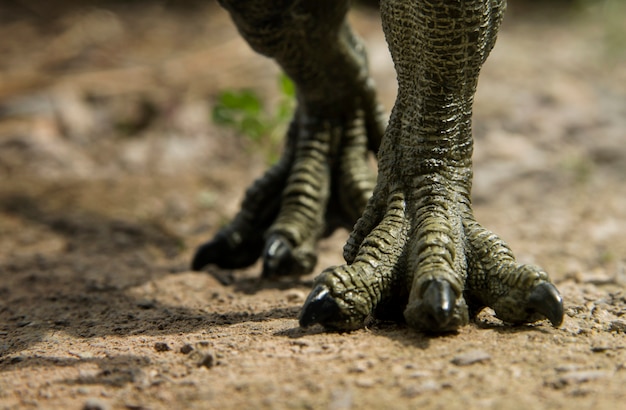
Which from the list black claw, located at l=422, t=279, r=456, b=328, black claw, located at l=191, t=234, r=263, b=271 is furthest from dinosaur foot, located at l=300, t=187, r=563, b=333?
black claw, located at l=191, t=234, r=263, b=271

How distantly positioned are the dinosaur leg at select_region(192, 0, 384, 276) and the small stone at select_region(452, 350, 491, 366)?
1271mm

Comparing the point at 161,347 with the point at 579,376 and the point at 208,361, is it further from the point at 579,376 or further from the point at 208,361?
the point at 579,376

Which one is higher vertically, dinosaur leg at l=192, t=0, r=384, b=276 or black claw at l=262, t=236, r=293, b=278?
dinosaur leg at l=192, t=0, r=384, b=276

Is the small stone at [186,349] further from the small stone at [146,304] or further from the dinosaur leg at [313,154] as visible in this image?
the dinosaur leg at [313,154]

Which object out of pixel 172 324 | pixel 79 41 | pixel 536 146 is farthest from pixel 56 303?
pixel 79 41

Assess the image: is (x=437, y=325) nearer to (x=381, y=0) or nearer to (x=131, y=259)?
(x=381, y=0)

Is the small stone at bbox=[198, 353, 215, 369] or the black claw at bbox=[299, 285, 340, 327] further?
the black claw at bbox=[299, 285, 340, 327]

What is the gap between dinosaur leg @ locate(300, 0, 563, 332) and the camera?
2162 millimetres

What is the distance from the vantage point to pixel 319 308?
86.0 inches

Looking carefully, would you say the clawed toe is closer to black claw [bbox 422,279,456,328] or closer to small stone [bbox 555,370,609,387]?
black claw [bbox 422,279,456,328]

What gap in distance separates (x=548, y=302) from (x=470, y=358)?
0.97 feet

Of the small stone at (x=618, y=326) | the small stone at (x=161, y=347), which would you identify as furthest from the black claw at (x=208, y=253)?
the small stone at (x=618, y=326)

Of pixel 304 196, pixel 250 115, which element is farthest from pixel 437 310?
pixel 250 115

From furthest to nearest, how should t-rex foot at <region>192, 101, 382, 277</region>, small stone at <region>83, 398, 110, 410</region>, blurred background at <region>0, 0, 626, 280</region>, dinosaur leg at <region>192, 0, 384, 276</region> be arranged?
1. blurred background at <region>0, 0, 626, 280</region>
2. t-rex foot at <region>192, 101, 382, 277</region>
3. dinosaur leg at <region>192, 0, 384, 276</region>
4. small stone at <region>83, 398, 110, 410</region>
